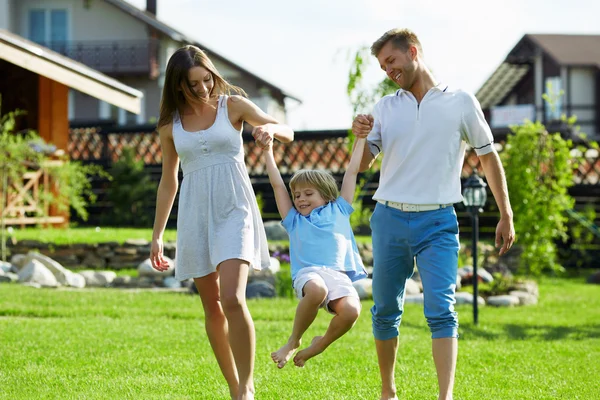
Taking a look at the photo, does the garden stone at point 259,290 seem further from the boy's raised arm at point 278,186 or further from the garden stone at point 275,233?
the boy's raised arm at point 278,186

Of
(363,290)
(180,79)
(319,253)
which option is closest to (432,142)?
(319,253)

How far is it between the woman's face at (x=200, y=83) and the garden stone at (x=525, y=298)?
7.20m

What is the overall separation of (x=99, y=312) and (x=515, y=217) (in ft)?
19.3

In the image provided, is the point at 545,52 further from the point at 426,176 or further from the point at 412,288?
the point at 426,176

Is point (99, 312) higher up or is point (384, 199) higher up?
point (384, 199)

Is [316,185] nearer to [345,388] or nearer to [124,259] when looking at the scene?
[345,388]

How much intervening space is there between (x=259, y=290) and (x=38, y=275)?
2.69 metres

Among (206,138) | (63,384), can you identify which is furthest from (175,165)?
(63,384)

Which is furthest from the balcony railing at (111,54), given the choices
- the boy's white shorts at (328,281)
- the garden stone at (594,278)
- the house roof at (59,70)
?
the boy's white shorts at (328,281)

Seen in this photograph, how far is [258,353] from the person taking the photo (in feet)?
23.3

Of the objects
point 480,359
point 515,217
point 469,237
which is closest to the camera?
point 480,359

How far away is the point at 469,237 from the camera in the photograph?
54.0 ft

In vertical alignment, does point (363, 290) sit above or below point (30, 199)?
below

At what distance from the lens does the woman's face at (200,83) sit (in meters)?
4.82
